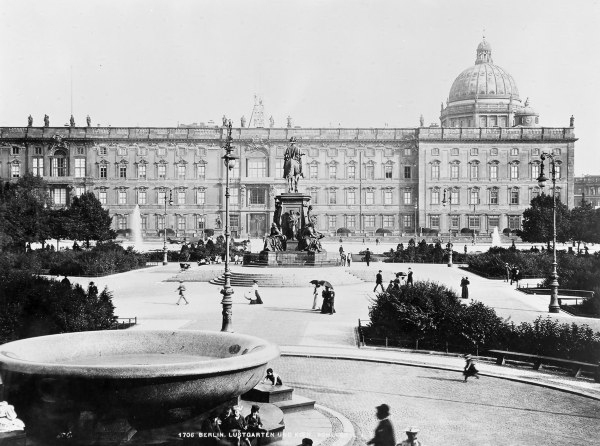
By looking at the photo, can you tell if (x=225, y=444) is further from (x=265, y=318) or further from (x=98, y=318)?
(x=265, y=318)

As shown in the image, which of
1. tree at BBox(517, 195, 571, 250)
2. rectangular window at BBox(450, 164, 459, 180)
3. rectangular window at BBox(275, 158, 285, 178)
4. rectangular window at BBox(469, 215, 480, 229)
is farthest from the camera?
rectangular window at BBox(275, 158, 285, 178)

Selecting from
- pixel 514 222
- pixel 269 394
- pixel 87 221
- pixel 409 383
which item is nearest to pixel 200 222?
pixel 87 221

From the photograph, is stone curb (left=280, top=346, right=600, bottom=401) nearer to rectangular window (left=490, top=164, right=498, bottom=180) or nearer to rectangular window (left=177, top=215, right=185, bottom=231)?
rectangular window (left=177, top=215, right=185, bottom=231)

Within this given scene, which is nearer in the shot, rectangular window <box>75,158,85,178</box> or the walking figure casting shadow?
the walking figure casting shadow

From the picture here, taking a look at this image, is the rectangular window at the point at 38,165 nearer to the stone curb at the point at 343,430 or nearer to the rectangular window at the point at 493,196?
the rectangular window at the point at 493,196

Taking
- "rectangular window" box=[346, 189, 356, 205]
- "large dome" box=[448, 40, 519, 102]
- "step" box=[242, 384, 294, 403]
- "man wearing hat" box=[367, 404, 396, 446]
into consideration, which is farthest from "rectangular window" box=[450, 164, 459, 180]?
"man wearing hat" box=[367, 404, 396, 446]

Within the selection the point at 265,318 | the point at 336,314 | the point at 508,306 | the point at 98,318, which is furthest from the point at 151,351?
the point at 508,306

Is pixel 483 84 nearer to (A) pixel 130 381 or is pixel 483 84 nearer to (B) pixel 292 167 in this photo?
(B) pixel 292 167
